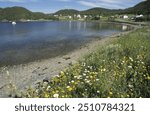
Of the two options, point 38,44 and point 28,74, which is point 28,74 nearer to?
point 28,74

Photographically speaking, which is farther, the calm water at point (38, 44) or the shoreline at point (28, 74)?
the calm water at point (38, 44)

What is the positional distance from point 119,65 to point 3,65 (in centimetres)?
1637

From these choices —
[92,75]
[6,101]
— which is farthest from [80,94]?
[6,101]

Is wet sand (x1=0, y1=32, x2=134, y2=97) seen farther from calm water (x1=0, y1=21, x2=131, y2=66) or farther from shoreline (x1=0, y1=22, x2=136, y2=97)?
calm water (x1=0, y1=21, x2=131, y2=66)

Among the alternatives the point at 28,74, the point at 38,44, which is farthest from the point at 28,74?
the point at 38,44

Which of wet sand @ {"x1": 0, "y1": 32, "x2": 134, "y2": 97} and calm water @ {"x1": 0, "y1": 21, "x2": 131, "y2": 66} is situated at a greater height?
wet sand @ {"x1": 0, "y1": 32, "x2": 134, "y2": 97}

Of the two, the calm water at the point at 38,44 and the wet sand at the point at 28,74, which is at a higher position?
the wet sand at the point at 28,74

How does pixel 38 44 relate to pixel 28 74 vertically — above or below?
below

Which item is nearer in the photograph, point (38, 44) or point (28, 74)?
point (28, 74)

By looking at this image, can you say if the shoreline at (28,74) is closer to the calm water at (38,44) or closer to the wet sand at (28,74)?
the wet sand at (28,74)

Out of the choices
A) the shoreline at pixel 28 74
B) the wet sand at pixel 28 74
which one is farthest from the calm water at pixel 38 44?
the wet sand at pixel 28 74

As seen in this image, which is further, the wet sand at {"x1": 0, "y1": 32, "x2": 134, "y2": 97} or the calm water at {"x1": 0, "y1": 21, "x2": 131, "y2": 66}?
the calm water at {"x1": 0, "y1": 21, "x2": 131, "y2": 66}

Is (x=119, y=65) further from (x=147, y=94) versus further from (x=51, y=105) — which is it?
(x=51, y=105)

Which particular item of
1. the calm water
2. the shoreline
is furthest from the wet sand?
the calm water
